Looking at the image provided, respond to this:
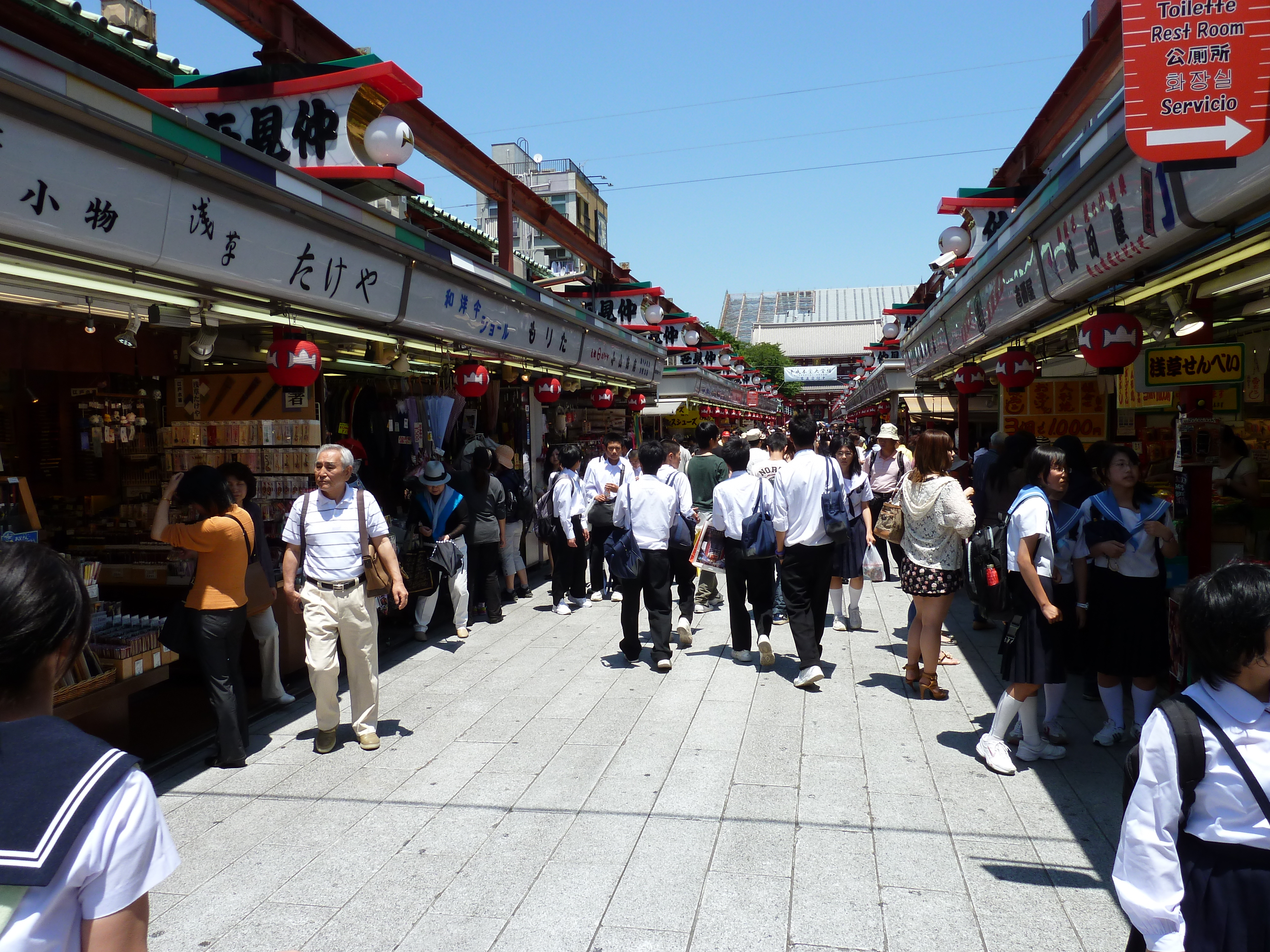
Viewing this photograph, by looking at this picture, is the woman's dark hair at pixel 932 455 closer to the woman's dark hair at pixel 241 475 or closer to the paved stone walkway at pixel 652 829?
the paved stone walkway at pixel 652 829

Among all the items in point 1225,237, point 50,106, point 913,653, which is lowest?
point 913,653

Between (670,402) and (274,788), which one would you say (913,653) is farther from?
(670,402)

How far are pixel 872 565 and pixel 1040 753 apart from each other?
323cm

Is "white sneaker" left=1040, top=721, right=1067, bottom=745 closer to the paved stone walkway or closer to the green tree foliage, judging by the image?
the paved stone walkway

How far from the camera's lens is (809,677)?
5938 millimetres

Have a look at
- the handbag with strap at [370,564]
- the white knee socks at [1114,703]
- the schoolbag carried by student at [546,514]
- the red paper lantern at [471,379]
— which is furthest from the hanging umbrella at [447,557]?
the white knee socks at [1114,703]

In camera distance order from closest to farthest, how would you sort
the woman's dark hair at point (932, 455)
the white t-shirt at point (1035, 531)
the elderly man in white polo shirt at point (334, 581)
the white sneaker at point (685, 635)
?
the white t-shirt at point (1035, 531)
the elderly man in white polo shirt at point (334, 581)
the woman's dark hair at point (932, 455)
the white sneaker at point (685, 635)

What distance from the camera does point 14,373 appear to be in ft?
21.2

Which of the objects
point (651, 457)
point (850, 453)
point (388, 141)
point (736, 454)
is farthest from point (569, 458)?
point (388, 141)

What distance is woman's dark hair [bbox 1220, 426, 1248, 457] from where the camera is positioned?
20.3 feet

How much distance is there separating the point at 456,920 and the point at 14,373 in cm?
582

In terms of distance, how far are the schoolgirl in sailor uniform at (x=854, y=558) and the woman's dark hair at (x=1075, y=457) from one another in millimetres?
1694

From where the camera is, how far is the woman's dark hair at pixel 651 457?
6707 millimetres

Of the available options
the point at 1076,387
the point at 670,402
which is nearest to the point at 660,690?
the point at 1076,387
